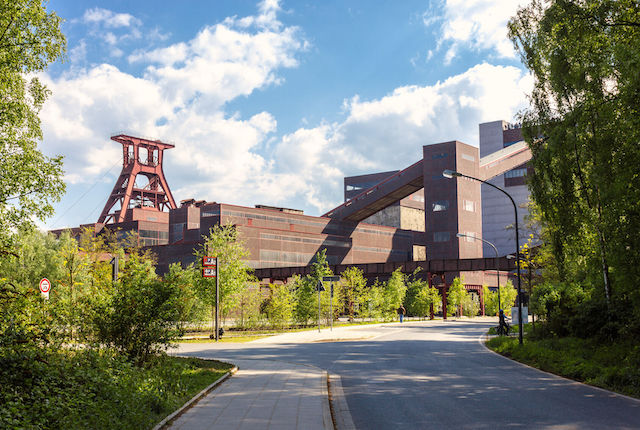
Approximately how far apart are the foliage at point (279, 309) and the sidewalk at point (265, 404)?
27.1 metres

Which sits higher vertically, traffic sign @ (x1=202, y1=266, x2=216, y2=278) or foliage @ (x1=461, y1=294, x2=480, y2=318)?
traffic sign @ (x1=202, y1=266, x2=216, y2=278)

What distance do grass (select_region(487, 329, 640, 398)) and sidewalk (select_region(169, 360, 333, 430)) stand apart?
22.2 ft

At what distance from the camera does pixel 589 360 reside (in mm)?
16172

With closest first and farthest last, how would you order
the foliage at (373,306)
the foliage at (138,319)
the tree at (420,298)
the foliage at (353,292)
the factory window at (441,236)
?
the foliage at (138,319) < the foliage at (353,292) < the foliage at (373,306) < the tree at (420,298) < the factory window at (441,236)

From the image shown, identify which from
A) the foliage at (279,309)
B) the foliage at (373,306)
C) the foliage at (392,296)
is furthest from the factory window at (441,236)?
the foliage at (279,309)

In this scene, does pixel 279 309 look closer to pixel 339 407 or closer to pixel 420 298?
pixel 420 298

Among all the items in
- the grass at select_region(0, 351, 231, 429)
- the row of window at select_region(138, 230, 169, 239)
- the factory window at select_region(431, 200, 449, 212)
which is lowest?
the grass at select_region(0, 351, 231, 429)

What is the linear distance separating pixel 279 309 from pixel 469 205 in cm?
5791

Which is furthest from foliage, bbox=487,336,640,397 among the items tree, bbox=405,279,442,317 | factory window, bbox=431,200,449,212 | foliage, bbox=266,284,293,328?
factory window, bbox=431,200,449,212

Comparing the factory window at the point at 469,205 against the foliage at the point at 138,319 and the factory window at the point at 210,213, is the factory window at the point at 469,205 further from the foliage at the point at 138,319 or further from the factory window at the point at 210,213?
the foliage at the point at 138,319

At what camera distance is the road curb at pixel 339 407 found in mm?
9445

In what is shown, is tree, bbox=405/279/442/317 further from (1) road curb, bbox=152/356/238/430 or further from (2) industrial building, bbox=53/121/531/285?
(1) road curb, bbox=152/356/238/430

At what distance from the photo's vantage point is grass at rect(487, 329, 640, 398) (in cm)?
1320

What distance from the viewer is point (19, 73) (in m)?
21.9
